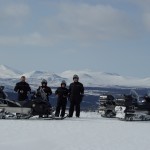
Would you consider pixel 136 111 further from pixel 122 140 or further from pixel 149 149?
pixel 149 149

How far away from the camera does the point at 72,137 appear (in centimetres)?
1326

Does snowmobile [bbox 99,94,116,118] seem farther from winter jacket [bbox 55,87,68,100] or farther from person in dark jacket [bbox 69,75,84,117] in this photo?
winter jacket [bbox 55,87,68,100]

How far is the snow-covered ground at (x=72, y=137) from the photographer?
11682 millimetres

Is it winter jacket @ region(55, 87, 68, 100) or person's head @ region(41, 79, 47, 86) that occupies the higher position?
person's head @ region(41, 79, 47, 86)

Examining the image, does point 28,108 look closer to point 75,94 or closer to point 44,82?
point 44,82

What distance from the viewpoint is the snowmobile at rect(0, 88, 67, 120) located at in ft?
63.2

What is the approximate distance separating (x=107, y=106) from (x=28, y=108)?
13.6 feet

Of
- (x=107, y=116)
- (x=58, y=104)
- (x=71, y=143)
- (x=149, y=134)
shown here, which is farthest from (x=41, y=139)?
(x=107, y=116)

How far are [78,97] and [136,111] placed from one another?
2.37 meters

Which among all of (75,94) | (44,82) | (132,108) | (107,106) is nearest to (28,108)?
(44,82)

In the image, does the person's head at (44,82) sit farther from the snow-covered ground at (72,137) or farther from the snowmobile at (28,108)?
the snow-covered ground at (72,137)

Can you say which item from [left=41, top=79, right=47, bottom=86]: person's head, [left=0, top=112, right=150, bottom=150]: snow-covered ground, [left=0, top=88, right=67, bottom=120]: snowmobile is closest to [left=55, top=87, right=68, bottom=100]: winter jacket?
[left=41, top=79, right=47, bottom=86]: person's head

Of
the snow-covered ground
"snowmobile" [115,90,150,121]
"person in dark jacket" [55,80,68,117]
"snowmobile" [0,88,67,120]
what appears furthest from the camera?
"person in dark jacket" [55,80,68,117]

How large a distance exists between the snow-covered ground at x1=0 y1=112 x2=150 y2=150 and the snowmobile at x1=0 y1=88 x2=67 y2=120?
2.93 meters
